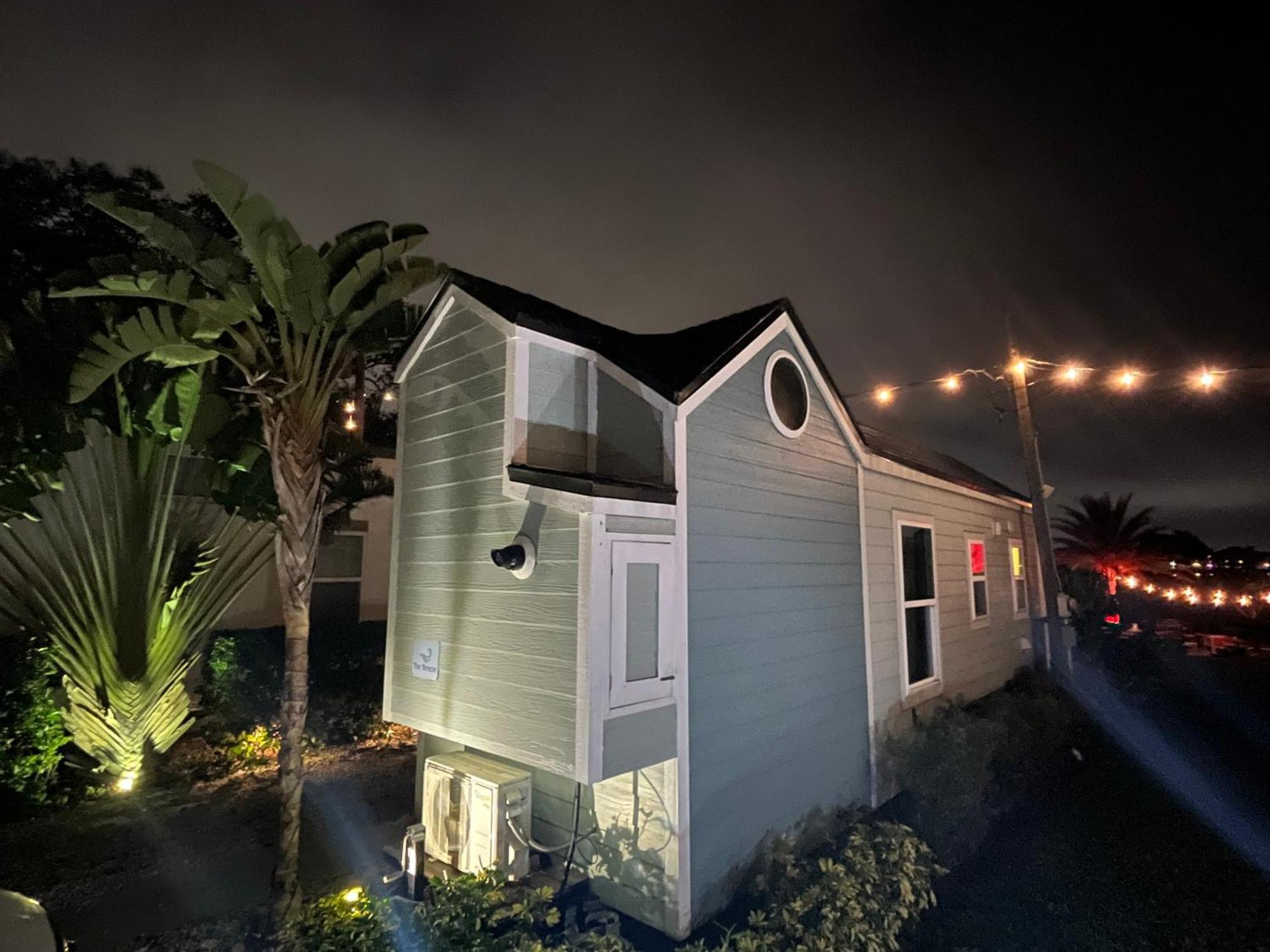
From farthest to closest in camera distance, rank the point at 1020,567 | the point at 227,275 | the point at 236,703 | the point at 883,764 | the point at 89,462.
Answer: the point at 1020,567
the point at 236,703
the point at 89,462
the point at 883,764
the point at 227,275

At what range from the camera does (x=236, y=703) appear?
7742mm

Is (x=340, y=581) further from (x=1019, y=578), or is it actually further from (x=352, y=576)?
(x=1019, y=578)

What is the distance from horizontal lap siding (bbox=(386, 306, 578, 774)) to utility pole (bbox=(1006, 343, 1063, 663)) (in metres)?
10.1

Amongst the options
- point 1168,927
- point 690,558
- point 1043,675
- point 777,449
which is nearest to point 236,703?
point 690,558

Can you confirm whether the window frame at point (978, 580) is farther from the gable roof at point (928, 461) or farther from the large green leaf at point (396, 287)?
the large green leaf at point (396, 287)

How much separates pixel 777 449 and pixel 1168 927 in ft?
14.4

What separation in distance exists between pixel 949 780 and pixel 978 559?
16.3ft

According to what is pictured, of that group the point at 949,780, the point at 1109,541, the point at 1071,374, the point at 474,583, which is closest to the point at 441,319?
the point at 474,583

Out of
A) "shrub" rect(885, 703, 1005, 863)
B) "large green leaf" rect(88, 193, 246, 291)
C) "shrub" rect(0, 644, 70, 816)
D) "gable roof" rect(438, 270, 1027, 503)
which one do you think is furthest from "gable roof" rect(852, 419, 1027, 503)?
"shrub" rect(0, 644, 70, 816)

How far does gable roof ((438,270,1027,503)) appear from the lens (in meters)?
4.34

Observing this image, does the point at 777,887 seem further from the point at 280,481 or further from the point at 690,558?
the point at 280,481

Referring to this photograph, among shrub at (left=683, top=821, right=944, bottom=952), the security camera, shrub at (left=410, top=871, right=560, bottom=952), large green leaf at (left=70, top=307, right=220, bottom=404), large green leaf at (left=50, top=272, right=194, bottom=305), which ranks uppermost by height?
large green leaf at (left=50, top=272, right=194, bottom=305)

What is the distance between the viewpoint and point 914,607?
294 inches

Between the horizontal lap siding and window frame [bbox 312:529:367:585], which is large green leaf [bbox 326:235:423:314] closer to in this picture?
the horizontal lap siding
